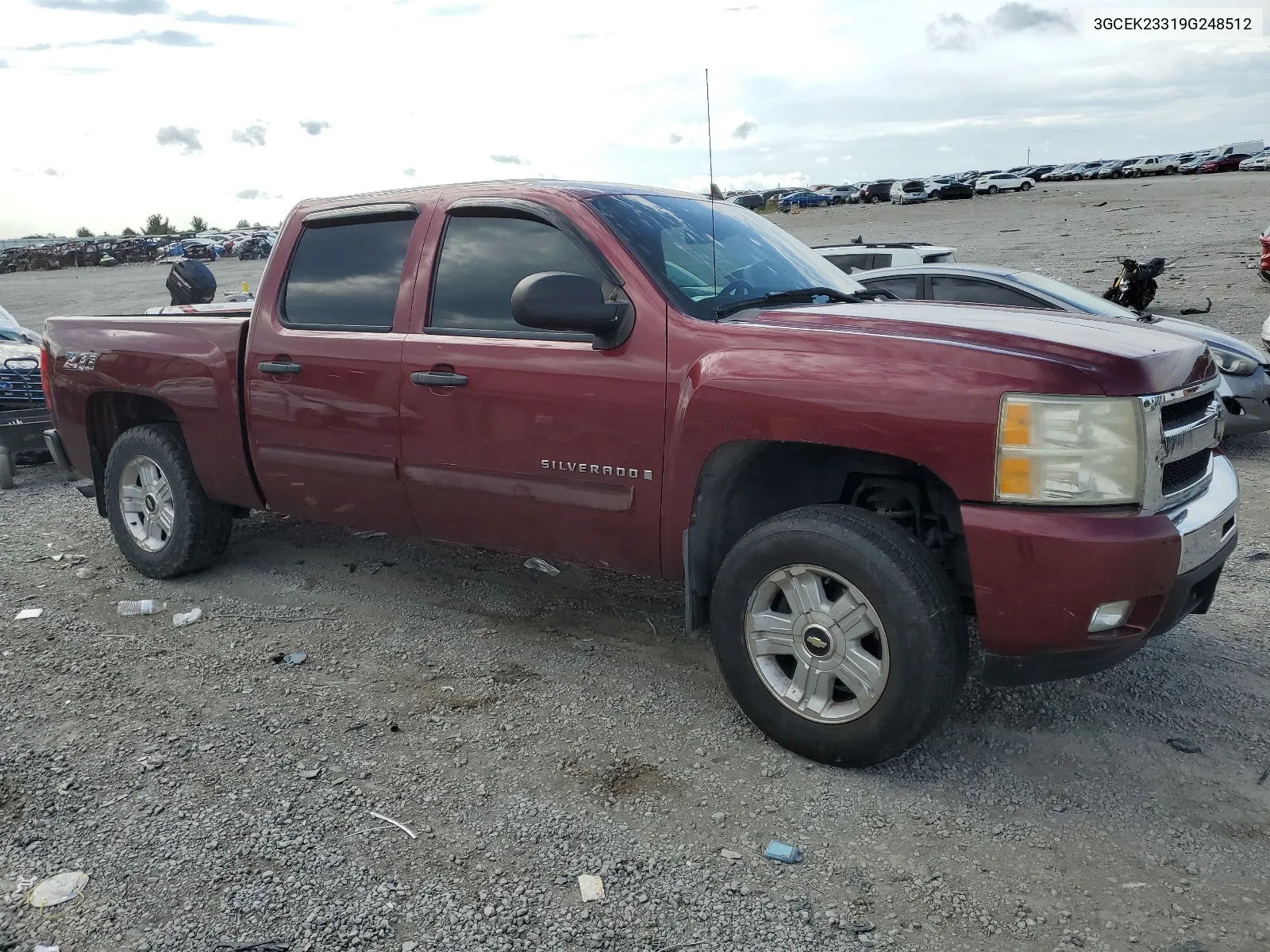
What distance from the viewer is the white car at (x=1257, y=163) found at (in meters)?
50.3

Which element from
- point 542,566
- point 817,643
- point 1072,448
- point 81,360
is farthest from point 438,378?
point 81,360

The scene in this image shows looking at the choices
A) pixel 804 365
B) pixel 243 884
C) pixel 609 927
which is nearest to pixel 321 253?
pixel 804 365

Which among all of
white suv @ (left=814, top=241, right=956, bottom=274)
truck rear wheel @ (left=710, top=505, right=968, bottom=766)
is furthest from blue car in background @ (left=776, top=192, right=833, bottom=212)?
truck rear wheel @ (left=710, top=505, right=968, bottom=766)

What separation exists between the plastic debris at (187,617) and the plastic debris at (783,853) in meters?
3.15

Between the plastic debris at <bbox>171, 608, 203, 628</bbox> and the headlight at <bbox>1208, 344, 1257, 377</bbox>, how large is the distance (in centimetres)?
684

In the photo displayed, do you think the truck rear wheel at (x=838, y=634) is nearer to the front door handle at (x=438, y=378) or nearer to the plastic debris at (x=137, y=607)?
the front door handle at (x=438, y=378)

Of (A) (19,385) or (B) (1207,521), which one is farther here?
(A) (19,385)

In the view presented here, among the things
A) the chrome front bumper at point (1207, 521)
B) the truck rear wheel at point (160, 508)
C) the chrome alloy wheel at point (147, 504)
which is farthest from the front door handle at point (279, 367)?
the chrome front bumper at point (1207, 521)

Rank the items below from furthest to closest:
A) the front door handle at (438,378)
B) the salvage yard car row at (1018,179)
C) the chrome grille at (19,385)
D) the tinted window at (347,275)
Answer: the salvage yard car row at (1018,179)
the chrome grille at (19,385)
the tinted window at (347,275)
the front door handle at (438,378)

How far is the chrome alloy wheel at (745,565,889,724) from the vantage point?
3.23 metres

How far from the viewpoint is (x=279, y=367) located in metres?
4.67

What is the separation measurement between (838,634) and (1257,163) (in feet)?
192

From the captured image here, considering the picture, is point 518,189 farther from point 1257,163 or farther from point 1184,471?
point 1257,163

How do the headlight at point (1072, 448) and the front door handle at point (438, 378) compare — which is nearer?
the headlight at point (1072, 448)
